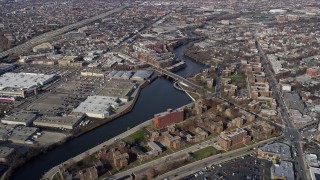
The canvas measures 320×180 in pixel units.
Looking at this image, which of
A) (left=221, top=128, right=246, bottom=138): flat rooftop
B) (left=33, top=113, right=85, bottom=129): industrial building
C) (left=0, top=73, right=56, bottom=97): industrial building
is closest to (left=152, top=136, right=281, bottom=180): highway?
(left=221, top=128, right=246, bottom=138): flat rooftop

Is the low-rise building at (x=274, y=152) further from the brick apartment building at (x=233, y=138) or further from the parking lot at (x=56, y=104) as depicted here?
the parking lot at (x=56, y=104)

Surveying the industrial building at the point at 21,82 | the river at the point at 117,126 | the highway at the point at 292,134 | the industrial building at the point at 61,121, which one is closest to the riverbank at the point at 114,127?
the river at the point at 117,126

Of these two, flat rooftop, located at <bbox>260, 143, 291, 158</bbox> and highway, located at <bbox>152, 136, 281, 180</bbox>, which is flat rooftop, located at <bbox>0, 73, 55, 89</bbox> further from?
flat rooftop, located at <bbox>260, 143, 291, 158</bbox>

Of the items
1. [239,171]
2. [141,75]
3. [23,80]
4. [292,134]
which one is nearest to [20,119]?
[23,80]

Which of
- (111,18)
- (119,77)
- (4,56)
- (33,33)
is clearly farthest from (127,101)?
(111,18)

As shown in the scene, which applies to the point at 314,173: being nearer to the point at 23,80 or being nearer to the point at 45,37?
the point at 23,80

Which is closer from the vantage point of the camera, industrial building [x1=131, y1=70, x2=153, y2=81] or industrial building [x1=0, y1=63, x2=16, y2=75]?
industrial building [x1=131, y1=70, x2=153, y2=81]

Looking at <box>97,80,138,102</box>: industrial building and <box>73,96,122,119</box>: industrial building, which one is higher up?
<box>73,96,122,119</box>: industrial building
